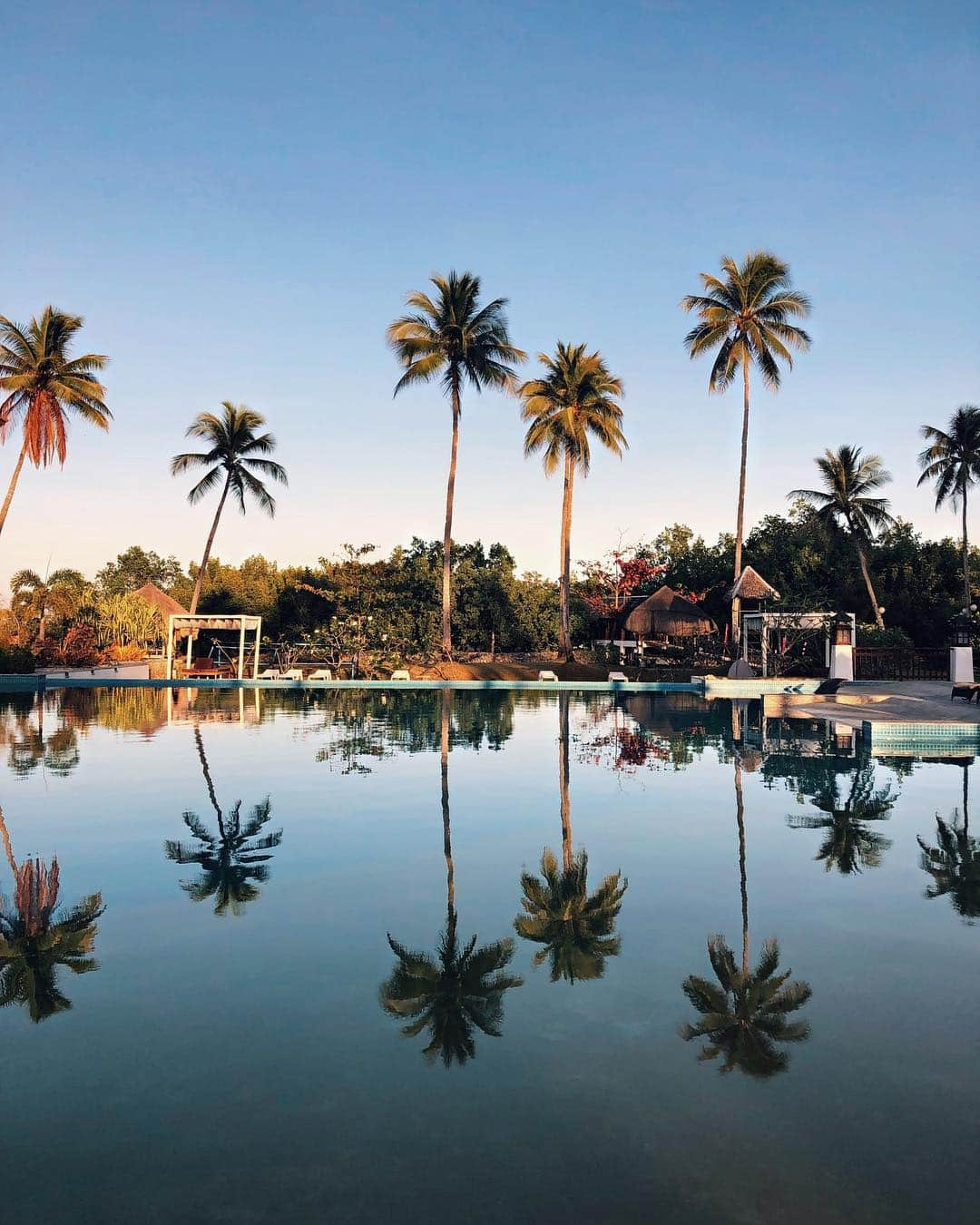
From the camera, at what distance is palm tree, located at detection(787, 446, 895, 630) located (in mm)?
36719

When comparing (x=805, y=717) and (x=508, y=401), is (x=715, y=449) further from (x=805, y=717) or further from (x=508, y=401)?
(x=805, y=717)

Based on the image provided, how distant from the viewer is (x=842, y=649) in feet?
78.1

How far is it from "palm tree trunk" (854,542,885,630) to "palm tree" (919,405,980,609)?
431 cm

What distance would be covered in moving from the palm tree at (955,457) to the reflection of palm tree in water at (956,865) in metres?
31.6

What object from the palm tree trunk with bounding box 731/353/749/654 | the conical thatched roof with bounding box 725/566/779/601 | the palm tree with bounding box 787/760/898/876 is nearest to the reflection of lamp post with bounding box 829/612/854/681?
the conical thatched roof with bounding box 725/566/779/601

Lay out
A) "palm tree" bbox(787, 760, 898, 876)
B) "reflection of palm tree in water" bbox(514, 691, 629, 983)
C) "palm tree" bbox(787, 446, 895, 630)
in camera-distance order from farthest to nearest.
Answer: "palm tree" bbox(787, 446, 895, 630), "palm tree" bbox(787, 760, 898, 876), "reflection of palm tree in water" bbox(514, 691, 629, 983)

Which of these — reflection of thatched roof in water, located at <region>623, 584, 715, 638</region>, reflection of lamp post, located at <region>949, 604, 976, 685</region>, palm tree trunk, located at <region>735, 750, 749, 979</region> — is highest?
reflection of thatched roof in water, located at <region>623, 584, 715, 638</region>

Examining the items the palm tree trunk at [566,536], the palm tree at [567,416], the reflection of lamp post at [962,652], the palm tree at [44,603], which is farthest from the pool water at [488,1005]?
the palm tree at [44,603]

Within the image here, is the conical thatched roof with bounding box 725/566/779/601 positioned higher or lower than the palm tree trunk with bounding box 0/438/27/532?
lower

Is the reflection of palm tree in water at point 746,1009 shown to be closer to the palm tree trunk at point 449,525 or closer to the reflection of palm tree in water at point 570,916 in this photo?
the reflection of palm tree in water at point 570,916

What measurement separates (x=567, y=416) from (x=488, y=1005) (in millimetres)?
28014

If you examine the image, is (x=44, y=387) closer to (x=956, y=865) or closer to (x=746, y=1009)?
(x=956, y=865)

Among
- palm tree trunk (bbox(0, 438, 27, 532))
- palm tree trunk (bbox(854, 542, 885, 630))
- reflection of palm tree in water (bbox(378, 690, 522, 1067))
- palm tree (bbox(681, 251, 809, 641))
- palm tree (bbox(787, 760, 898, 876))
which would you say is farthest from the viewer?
palm tree trunk (bbox(854, 542, 885, 630))

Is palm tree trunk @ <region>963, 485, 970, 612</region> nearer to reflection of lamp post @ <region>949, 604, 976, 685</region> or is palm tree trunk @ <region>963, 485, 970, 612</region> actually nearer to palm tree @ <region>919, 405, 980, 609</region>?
palm tree @ <region>919, 405, 980, 609</region>
